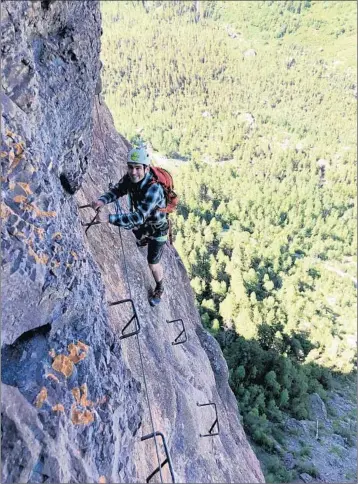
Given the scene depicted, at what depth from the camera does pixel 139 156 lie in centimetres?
627

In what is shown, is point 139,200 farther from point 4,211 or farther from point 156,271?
point 4,211

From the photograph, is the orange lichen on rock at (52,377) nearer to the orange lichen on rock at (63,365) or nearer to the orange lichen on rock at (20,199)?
the orange lichen on rock at (63,365)

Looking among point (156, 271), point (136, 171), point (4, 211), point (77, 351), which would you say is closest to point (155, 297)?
point (156, 271)

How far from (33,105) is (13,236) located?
6.18 feet

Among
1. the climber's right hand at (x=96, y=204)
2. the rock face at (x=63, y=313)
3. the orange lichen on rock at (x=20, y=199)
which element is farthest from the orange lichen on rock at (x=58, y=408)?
the climber's right hand at (x=96, y=204)

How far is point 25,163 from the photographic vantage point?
497 centimetres

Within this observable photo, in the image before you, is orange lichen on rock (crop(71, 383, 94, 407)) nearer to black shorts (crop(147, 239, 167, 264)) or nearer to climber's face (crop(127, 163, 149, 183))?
climber's face (crop(127, 163, 149, 183))

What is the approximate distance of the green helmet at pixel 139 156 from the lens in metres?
6.27

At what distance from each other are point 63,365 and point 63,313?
0.66 metres

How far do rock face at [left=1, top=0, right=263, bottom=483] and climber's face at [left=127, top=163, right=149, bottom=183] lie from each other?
104 centimetres

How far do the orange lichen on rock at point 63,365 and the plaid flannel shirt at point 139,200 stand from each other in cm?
219

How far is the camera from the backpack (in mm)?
6742

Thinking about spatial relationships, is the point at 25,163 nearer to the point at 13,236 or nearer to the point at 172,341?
the point at 13,236

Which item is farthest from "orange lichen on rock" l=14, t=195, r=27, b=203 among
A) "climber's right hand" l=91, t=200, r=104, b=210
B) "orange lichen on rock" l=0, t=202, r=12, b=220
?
"climber's right hand" l=91, t=200, r=104, b=210
